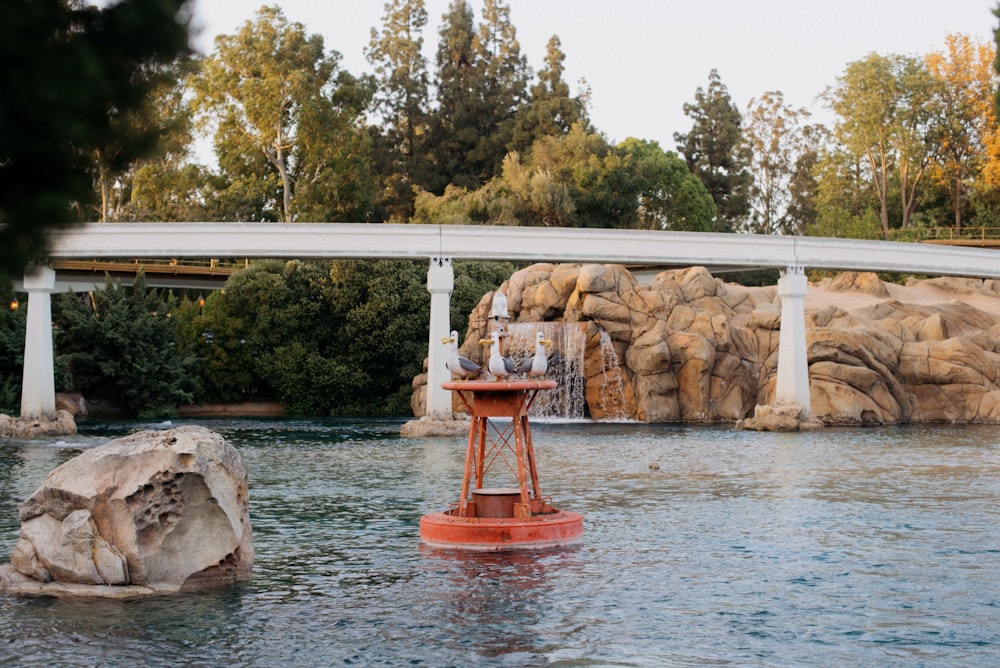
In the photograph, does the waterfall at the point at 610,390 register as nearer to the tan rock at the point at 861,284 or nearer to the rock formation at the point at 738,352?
the rock formation at the point at 738,352

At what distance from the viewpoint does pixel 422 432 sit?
107ft

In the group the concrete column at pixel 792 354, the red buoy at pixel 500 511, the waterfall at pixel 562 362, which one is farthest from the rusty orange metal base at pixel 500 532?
the waterfall at pixel 562 362

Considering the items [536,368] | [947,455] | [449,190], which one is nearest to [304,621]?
[536,368]

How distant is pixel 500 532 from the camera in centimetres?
1383

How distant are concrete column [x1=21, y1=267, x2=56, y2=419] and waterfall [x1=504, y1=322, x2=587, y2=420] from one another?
14.6 meters

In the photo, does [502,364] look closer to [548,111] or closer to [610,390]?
[610,390]

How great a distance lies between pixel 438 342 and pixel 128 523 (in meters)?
22.2

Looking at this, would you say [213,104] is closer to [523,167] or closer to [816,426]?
[523,167]

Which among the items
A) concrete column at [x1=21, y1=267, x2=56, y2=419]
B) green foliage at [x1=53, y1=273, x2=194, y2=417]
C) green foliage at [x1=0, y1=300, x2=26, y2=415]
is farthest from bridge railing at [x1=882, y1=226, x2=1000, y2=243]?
concrete column at [x1=21, y1=267, x2=56, y2=419]

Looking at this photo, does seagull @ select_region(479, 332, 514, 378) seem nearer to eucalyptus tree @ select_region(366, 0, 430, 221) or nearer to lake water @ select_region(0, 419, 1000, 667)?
lake water @ select_region(0, 419, 1000, 667)

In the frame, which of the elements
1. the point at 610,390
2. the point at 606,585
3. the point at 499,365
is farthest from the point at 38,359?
the point at 606,585

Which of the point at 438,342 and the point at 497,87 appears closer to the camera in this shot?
the point at 438,342

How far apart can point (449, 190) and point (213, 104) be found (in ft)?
40.8

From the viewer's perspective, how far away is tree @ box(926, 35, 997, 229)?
212ft
